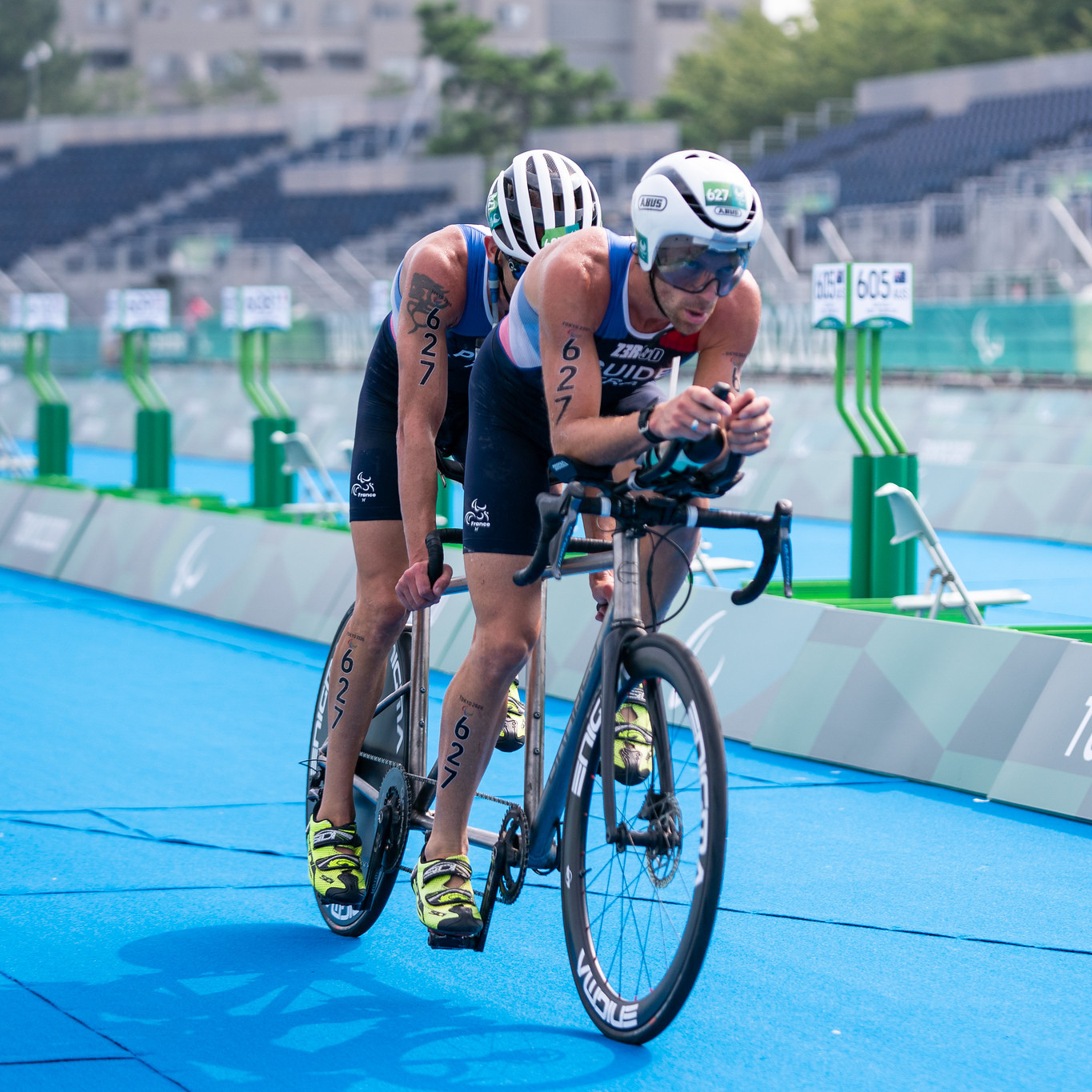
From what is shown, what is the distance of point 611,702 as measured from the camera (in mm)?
3510

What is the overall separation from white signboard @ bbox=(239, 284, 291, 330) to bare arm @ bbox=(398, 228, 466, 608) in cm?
910

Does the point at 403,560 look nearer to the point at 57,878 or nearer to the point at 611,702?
the point at 611,702

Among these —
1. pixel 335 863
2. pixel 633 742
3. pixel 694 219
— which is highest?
pixel 694 219

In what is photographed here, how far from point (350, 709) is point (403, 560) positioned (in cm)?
43

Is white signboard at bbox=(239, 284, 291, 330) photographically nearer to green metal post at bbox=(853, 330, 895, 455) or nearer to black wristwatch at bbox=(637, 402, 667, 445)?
green metal post at bbox=(853, 330, 895, 455)

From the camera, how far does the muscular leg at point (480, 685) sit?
3.79 metres

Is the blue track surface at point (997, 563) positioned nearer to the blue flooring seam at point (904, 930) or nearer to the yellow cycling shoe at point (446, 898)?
the blue flooring seam at point (904, 930)

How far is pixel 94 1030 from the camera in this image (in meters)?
3.65

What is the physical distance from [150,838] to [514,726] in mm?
1512

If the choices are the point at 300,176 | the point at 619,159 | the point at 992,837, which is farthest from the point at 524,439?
the point at 300,176

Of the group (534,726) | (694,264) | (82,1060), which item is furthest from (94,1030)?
(694,264)

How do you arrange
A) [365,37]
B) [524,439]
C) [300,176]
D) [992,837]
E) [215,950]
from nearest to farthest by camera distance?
[524,439], [215,950], [992,837], [300,176], [365,37]

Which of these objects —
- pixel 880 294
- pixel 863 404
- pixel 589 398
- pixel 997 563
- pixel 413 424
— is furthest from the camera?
pixel 997 563

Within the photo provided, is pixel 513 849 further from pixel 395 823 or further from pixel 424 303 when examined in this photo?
pixel 424 303
